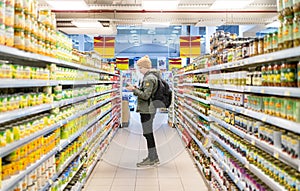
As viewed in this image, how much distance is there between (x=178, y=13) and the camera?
9625mm

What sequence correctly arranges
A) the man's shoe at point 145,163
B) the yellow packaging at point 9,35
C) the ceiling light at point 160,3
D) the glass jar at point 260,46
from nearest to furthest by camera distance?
the yellow packaging at point 9,35 < the glass jar at point 260,46 < the man's shoe at point 145,163 < the ceiling light at point 160,3

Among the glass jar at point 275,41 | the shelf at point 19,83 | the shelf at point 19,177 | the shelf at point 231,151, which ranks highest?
the glass jar at point 275,41

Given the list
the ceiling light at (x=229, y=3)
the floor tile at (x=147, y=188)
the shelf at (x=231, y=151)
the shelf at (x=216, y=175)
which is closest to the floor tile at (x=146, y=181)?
the floor tile at (x=147, y=188)

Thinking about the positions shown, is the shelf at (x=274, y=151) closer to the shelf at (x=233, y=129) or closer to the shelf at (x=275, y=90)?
the shelf at (x=233, y=129)

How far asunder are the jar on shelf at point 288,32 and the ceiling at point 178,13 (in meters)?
6.47

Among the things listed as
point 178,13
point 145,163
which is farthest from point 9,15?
point 178,13

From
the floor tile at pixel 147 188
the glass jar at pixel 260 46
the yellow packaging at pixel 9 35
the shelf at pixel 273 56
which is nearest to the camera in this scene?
the shelf at pixel 273 56

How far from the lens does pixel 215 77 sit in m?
5.01

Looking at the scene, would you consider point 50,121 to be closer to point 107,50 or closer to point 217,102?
point 217,102

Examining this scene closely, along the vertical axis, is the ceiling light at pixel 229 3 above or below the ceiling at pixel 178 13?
below

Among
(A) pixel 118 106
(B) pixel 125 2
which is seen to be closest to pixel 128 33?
(A) pixel 118 106

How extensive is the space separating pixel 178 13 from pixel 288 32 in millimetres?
7534

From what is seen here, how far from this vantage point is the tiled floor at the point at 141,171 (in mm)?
5402

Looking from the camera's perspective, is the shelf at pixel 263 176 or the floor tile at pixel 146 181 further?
the floor tile at pixel 146 181
